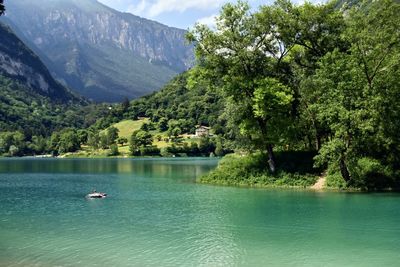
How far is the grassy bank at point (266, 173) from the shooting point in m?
58.6

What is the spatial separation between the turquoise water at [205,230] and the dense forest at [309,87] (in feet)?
21.6

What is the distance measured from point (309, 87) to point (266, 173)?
1256 centimetres

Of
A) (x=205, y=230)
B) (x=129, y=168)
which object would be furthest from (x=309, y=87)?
(x=129, y=168)

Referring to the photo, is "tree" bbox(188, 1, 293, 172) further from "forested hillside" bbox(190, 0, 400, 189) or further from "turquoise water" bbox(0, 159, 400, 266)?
"turquoise water" bbox(0, 159, 400, 266)

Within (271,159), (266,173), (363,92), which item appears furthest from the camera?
(266,173)

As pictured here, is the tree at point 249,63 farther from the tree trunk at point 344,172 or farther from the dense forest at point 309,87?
the tree trunk at point 344,172

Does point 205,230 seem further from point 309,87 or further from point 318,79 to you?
point 309,87

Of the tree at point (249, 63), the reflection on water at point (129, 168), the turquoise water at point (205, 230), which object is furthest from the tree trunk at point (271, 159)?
the reflection on water at point (129, 168)

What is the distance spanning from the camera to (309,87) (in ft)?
191

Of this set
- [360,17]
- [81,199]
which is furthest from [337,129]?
[81,199]

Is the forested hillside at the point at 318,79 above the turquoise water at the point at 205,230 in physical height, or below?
above

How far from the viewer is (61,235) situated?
30.4m

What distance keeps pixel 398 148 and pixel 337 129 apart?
8191 millimetres

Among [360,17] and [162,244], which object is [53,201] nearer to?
[162,244]
